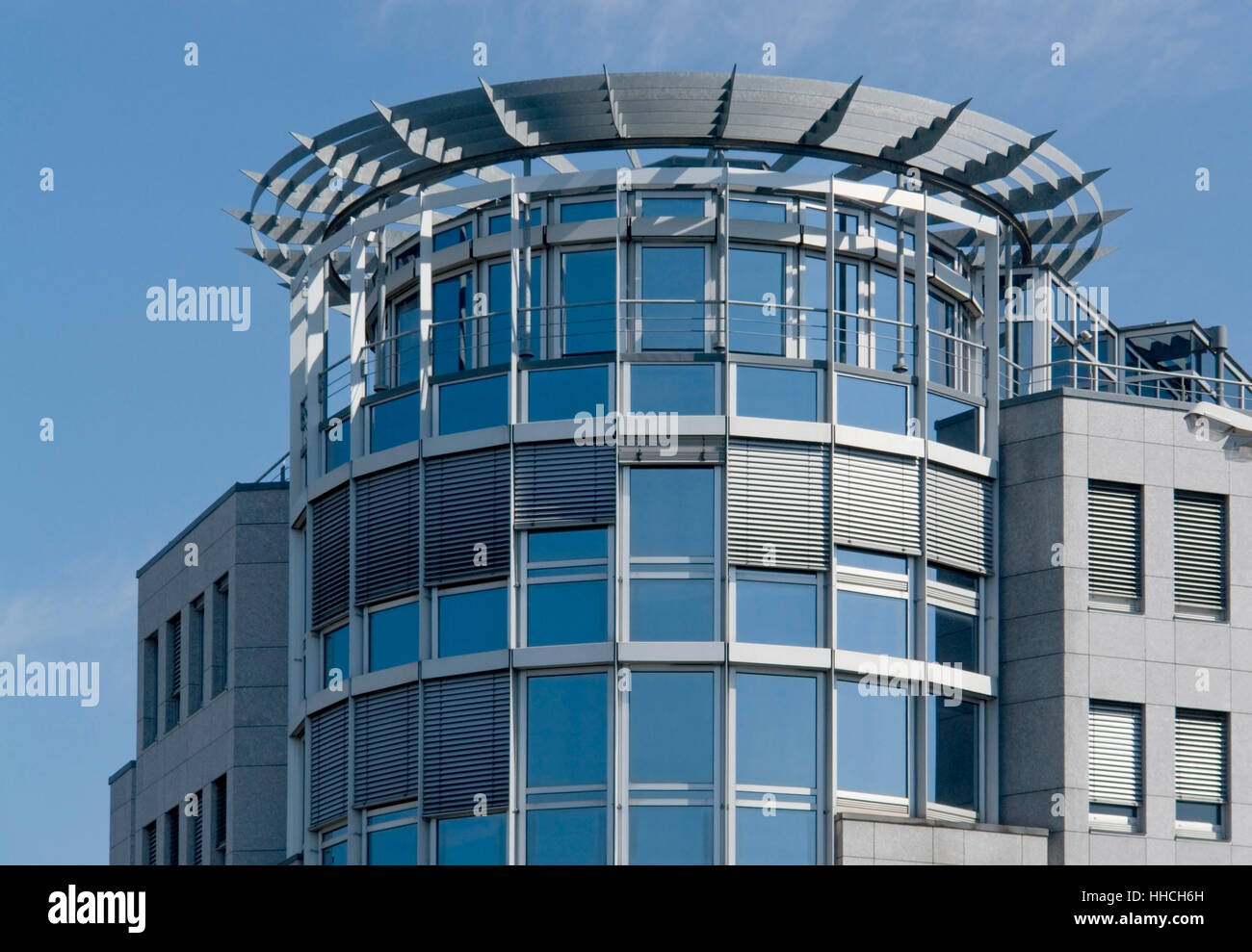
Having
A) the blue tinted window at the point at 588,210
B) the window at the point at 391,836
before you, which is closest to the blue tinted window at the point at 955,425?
the blue tinted window at the point at 588,210

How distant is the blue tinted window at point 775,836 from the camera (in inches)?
1406

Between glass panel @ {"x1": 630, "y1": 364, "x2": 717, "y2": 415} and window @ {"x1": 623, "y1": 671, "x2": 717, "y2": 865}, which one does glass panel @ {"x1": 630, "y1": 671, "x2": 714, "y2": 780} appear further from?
glass panel @ {"x1": 630, "y1": 364, "x2": 717, "y2": 415}

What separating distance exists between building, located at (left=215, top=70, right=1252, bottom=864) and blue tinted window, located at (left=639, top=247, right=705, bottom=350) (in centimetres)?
5

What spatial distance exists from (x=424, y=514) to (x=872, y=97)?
8908mm

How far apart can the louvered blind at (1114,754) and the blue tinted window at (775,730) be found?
4.49 metres

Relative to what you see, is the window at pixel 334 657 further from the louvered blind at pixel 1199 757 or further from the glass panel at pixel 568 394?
the louvered blind at pixel 1199 757

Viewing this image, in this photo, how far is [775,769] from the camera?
36.2 m

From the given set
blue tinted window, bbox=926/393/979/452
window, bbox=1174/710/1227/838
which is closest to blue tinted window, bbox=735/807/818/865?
window, bbox=1174/710/1227/838

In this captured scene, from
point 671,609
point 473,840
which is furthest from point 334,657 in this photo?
point 671,609

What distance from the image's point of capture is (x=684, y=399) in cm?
3722

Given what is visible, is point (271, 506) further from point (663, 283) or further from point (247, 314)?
point (663, 283)
